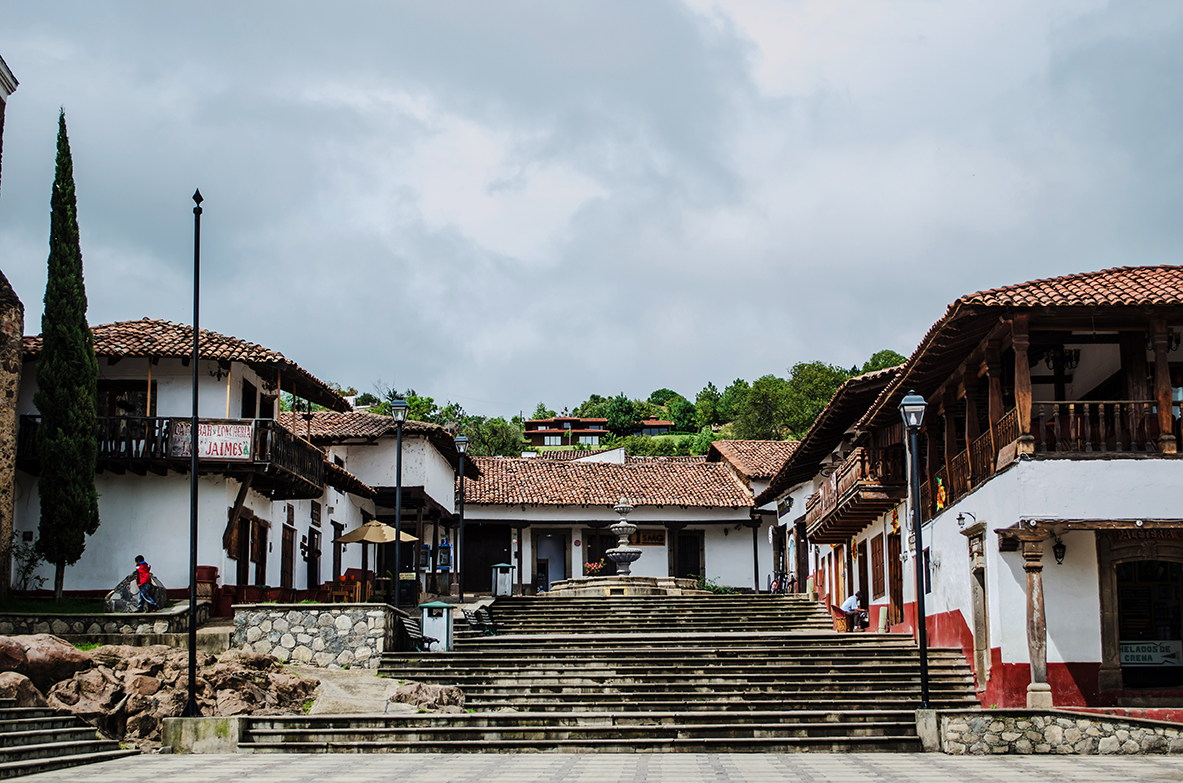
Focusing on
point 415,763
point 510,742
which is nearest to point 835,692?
point 510,742

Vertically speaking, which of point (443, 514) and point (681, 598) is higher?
point (443, 514)

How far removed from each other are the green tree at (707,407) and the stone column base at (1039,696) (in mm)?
79664

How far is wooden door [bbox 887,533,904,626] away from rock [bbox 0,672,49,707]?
15.3 m

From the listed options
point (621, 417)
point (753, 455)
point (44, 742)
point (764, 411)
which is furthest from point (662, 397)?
point (44, 742)

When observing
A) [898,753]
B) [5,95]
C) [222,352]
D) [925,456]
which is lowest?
[898,753]

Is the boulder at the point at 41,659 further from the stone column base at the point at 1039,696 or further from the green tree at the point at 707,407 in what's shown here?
the green tree at the point at 707,407

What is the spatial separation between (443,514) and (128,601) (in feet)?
49.6

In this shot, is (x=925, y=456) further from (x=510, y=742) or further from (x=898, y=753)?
(x=510, y=742)

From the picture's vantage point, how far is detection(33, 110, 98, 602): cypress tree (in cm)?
2072

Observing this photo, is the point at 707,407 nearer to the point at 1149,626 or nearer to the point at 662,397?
the point at 662,397

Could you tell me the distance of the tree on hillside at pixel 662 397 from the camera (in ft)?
367

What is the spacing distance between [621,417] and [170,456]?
78904 millimetres

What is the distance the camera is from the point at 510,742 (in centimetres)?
1364

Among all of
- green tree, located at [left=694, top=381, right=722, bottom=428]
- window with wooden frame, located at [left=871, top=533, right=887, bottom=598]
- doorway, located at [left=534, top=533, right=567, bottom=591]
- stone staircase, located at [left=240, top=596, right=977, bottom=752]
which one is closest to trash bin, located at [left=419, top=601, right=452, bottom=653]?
stone staircase, located at [left=240, top=596, right=977, bottom=752]
